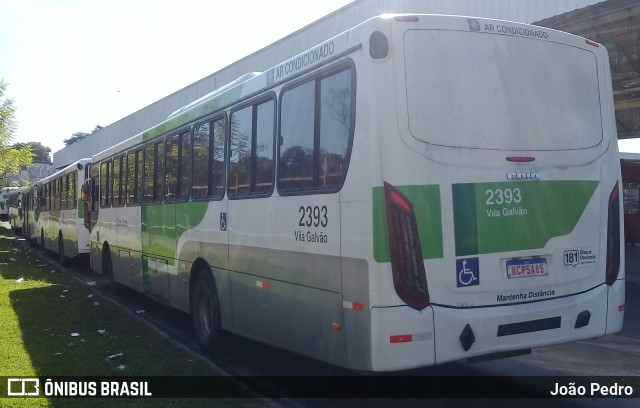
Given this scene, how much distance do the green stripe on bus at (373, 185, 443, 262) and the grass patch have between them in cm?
217

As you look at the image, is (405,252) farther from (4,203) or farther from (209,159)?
(4,203)

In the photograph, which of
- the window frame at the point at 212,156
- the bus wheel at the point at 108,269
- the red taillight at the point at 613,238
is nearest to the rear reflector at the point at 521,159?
the red taillight at the point at 613,238

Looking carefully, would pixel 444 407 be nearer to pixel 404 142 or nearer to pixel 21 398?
pixel 404 142

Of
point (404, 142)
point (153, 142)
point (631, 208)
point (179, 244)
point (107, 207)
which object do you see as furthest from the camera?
point (631, 208)

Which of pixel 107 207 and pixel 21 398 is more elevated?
pixel 107 207

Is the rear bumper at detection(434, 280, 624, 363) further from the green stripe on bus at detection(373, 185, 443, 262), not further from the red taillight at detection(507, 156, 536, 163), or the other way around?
the red taillight at detection(507, 156, 536, 163)

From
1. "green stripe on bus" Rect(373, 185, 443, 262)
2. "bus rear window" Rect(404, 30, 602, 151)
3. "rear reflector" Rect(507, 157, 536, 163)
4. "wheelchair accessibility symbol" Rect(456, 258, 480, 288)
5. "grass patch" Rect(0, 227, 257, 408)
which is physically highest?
"bus rear window" Rect(404, 30, 602, 151)

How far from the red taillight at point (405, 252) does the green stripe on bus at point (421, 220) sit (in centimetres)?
4

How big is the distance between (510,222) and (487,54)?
1426 millimetres

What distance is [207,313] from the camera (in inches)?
326

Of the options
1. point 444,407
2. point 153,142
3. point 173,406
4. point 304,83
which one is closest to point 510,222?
point 444,407

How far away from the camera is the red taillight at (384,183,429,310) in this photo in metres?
4.78

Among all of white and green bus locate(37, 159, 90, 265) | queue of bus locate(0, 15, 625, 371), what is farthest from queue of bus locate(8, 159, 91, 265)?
queue of bus locate(0, 15, 625, 371)

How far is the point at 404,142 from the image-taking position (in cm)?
490
